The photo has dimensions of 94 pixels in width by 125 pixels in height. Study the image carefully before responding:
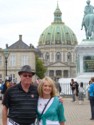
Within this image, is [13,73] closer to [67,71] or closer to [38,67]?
[38,67]

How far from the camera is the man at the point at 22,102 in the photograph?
713 centimetres

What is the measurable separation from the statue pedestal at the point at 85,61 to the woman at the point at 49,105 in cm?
3145

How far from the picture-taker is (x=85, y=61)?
39.0 meters

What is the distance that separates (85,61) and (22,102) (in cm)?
3200

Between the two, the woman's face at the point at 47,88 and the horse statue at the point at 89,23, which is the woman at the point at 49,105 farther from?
the horse statue at the point at 89,23

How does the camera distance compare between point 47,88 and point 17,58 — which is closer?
point 47,88

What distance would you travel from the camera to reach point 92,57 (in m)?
39.1

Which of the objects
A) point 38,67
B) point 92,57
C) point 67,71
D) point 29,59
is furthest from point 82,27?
point 67,71

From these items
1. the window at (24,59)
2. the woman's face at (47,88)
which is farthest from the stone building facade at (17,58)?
the woman's face at (47,88)

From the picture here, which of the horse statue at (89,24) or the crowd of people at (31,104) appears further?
the horse statue at (89,24)

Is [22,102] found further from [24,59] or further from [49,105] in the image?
[24,59]

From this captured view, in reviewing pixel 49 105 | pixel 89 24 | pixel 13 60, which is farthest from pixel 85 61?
pixel 13 60

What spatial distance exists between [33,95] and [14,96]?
0.26 meters

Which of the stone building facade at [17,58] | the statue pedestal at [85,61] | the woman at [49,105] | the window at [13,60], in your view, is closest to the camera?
the woman at [49,105]
